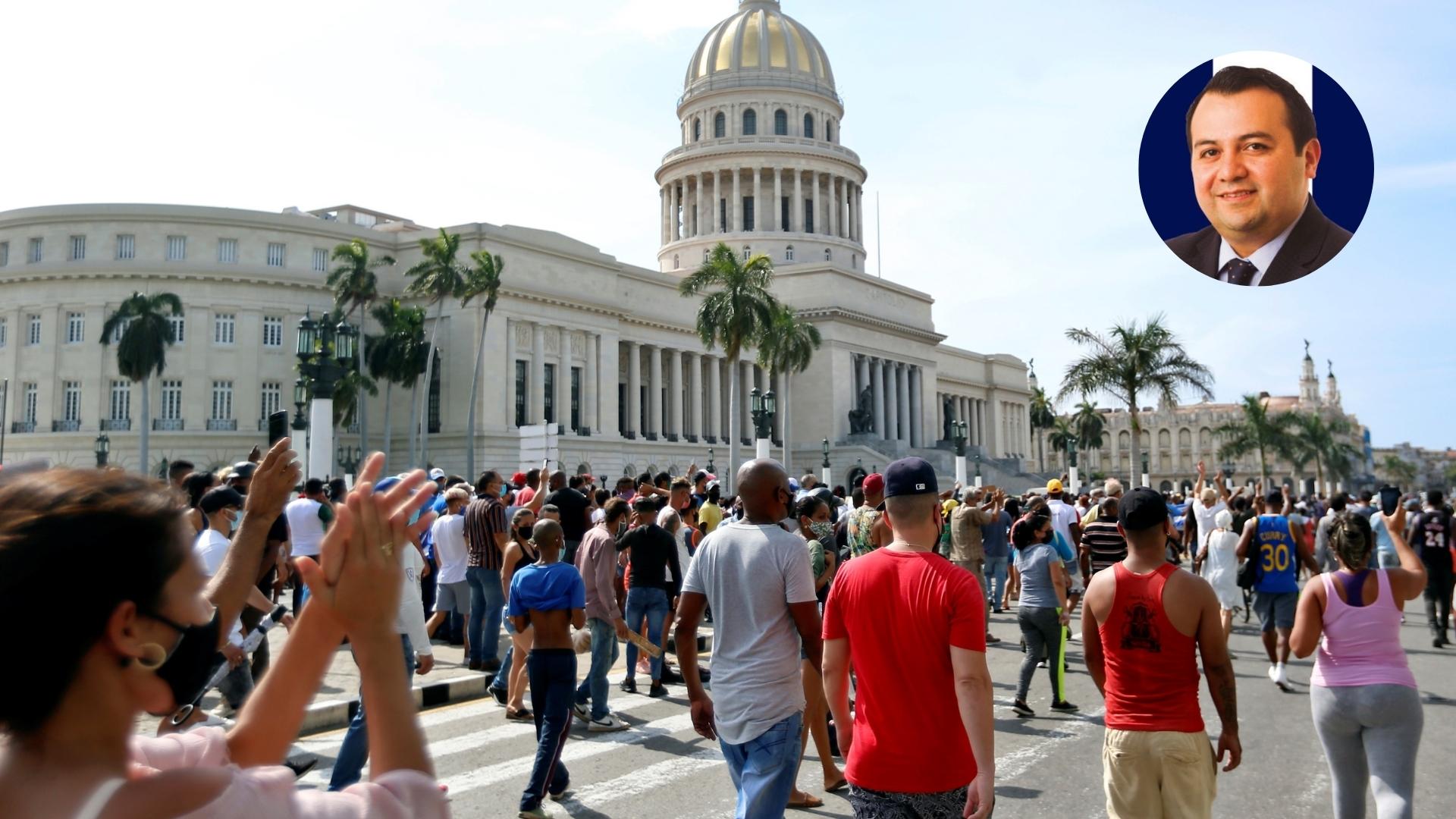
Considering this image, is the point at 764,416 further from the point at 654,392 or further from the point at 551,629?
the point at 551,629

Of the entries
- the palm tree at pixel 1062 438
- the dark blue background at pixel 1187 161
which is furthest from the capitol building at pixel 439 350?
the dark blue background at pixel 1187 161

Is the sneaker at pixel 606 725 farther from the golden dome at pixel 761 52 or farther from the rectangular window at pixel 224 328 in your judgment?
the golden dome at pixel 761 52

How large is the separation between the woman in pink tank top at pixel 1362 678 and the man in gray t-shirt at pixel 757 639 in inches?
99.7

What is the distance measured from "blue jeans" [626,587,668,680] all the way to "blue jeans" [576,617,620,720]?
0.52m

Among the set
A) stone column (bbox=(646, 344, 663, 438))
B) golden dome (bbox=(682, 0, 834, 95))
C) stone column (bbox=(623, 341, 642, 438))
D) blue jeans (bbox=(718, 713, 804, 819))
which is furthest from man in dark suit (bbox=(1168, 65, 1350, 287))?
golden dome (bbox=(682, 0, 834, 95))

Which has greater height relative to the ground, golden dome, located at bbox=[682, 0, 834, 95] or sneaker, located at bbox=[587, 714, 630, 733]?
golden dome, located at bbox=[682, 0, 834, 95]

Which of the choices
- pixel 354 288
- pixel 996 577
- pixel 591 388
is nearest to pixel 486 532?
pixel 996 577

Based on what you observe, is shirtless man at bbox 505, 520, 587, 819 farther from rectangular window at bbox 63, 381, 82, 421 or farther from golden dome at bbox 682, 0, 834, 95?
golden dome at bbox 682, 0, 834, 95

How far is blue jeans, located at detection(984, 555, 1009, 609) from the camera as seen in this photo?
16.6 metres

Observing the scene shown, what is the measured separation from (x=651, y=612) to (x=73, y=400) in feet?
146

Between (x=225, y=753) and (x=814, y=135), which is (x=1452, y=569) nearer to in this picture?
(x=225, y=753)

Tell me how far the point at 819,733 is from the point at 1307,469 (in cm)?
12987

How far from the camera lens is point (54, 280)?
4594cm

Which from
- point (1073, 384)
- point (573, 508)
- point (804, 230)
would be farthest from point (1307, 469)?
point (573, 508)
